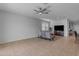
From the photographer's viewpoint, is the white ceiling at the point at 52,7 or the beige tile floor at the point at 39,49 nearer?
the beige tile floor at the point at 39,49

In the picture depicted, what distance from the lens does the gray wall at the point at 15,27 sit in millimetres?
5302

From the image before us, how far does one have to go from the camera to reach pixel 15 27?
6121 mm

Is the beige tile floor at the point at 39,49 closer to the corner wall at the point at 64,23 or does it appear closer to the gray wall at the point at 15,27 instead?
the gray wall at the point at 15,27

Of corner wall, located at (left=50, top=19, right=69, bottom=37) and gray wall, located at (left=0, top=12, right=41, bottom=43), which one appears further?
corner wall, located at (left=50, top=19, right=69, bottom=37)

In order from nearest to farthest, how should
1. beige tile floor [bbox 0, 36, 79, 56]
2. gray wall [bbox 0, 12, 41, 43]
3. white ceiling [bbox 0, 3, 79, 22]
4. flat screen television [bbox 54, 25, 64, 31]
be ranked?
1. beige tile floor [bbox 0, 36, 79, 56]
2. white ceiling [bbox 0, 3, 79, 22]
3. gray wall [bbox 0, 12, 41, 43]
4. flat screen television [bbox 54, 25, 64, 31]

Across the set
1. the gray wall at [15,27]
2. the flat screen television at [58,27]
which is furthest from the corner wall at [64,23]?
the gray wall at [15,27]

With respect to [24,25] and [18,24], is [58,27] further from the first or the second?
[18,24]

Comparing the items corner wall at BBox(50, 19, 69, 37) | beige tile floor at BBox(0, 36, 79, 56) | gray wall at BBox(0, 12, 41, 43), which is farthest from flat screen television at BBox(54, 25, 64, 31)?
beige tile floor at BBox(0, 36, 79, 56)

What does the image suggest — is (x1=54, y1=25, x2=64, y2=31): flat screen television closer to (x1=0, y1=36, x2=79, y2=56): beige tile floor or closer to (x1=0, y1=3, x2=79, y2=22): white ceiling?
(x1=0, y1=3, x2=79, y2=22): white ceiling

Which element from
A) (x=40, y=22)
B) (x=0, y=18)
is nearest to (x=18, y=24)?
(x=0, y=18)

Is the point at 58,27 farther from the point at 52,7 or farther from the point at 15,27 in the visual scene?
the point at 52,7

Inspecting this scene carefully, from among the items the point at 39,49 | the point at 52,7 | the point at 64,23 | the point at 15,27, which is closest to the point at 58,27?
the point at 64,23

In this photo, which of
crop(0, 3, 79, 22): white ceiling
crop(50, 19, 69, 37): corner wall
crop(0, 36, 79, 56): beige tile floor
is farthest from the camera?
crop(50, 19, 69, 37): corner wall

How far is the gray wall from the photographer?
5.30m
